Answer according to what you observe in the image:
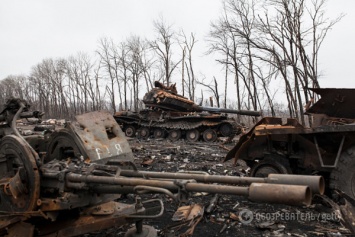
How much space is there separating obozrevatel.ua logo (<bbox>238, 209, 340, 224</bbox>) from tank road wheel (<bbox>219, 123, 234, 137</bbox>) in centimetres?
1382

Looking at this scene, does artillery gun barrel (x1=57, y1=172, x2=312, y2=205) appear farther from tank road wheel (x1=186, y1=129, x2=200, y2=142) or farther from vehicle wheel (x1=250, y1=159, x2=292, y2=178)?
tank road wheel (x1=186, y1=129, x2=200, y2=142)

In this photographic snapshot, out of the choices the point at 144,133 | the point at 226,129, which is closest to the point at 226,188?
the point at 226,129

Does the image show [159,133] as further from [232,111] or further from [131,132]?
[232,111]

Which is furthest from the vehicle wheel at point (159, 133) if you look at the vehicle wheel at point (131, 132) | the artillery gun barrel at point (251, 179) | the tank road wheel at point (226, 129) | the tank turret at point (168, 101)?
the artillery gun barrel at point (251, 179)

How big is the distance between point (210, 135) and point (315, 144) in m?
13.2

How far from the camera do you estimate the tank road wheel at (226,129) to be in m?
19.8

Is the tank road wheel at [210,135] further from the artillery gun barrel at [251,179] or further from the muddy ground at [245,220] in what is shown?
the artillery gun barrel at [251,179]

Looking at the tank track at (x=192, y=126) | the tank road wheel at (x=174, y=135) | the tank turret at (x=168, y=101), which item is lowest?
the tank road wheel at (x=174, y=135)

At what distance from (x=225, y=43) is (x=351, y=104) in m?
27.6

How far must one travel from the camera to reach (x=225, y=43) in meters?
33.8

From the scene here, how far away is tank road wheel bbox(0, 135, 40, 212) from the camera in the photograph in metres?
3.94

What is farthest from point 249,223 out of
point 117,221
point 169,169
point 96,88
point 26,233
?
point 96,88

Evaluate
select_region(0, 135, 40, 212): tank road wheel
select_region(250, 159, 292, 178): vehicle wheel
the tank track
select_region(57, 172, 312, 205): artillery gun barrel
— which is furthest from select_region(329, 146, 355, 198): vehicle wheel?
the tank track

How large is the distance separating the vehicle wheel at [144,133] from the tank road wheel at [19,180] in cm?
1761
